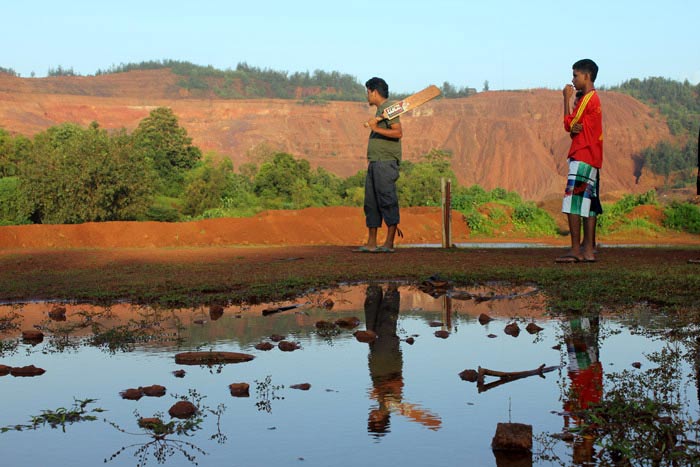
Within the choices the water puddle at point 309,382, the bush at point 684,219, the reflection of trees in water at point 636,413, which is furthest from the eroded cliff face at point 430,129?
the reflection of trees in water at point 636,413

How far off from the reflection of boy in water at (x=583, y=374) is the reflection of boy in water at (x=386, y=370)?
2.02 feet

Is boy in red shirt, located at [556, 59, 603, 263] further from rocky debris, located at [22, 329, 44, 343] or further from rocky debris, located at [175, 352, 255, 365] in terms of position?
rocky debris, located at [22, 329, 44, 343]

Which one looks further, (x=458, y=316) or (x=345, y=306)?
(x=345, y=306)

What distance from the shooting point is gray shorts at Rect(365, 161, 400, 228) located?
42.2ft

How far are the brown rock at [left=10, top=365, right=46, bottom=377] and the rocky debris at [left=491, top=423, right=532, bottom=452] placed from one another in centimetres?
270

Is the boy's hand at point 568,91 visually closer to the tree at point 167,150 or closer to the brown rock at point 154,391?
the brown rock at point 154,391

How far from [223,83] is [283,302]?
138 m

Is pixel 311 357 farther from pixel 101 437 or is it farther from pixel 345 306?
pixel 345 306

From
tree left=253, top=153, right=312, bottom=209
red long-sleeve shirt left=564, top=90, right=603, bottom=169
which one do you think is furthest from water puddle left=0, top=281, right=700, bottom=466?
tree left=253, top=153, right=312, bottom=209

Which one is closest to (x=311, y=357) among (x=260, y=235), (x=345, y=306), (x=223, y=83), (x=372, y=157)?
(x=345, y=306)

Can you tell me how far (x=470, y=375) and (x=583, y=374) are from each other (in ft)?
1.99

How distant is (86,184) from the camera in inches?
1165

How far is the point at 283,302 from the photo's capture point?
7.83m

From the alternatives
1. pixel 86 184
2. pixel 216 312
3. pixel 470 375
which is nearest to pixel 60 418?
pixel 470 375
